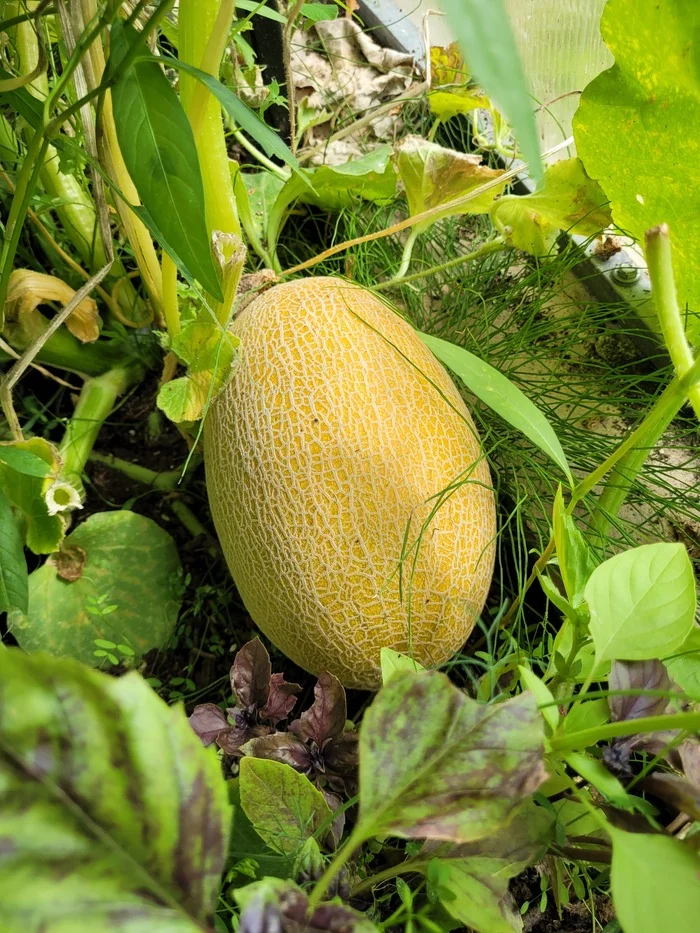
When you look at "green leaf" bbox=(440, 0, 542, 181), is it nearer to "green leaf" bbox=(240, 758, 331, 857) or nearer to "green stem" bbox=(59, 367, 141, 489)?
"green leaf" bbox=(240, 758, 331, 857)

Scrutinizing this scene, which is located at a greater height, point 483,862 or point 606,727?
point 606,727

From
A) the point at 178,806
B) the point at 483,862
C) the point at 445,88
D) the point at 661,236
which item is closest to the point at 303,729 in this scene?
the point at 483,862

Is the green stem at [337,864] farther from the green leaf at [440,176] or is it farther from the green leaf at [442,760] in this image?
the green leaf at [440,176]

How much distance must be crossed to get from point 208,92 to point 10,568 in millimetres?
413

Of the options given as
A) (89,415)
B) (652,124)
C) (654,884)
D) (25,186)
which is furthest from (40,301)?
(654,884)

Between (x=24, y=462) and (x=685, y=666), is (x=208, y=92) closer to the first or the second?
(x=24, y=462)

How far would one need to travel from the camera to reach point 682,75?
57cm

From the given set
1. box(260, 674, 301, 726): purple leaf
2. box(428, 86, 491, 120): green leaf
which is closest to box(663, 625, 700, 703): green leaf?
box(260, 674, 301, 726): purple leaf

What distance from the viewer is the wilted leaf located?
0.75 metres

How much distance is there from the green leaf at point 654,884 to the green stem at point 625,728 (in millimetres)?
38

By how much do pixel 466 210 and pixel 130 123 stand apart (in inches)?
20.5

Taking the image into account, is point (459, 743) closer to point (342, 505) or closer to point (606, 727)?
point (606, 727)

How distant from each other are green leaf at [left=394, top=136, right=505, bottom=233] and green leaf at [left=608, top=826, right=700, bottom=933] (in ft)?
2.21

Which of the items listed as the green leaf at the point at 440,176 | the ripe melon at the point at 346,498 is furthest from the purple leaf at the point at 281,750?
the green leaf at the point at 440,176
